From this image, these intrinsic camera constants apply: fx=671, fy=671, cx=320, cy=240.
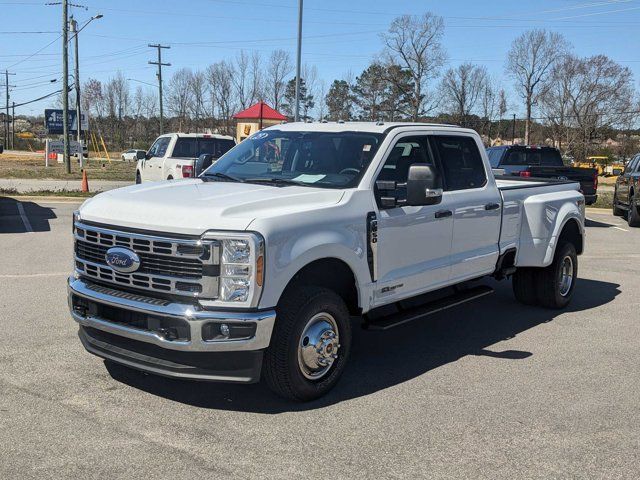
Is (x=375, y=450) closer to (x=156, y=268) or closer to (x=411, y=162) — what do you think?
(x=156, y=268)

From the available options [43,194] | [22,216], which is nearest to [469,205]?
[22,216]

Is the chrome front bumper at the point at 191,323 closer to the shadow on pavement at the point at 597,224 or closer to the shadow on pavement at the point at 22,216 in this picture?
the shadow on pavement at the point at 22,216

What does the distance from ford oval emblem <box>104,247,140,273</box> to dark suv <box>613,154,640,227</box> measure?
1506 centimetres

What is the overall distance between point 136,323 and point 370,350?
240 centimetres

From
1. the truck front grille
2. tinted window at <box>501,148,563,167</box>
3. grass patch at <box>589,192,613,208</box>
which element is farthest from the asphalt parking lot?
grass patch at <box>589,192,613,208</box>

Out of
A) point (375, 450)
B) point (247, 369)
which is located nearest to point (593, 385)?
point (375, 450)

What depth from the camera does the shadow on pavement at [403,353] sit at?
480 centimetres

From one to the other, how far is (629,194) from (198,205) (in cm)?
1565

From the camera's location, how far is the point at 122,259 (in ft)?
14.6

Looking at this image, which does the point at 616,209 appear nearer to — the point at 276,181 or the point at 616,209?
the point at 616,209

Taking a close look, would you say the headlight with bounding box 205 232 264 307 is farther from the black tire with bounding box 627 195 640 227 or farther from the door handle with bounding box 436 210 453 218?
the black tire with bounding box 627 195 640 227

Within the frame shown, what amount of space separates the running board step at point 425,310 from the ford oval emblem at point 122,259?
187 centimetres

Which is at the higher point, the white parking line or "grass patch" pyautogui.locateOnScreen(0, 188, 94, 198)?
"grass patch" pyautogui.locateOnScreen(0, 188, 94, 198)

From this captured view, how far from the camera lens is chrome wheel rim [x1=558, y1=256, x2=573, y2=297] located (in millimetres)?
7789
